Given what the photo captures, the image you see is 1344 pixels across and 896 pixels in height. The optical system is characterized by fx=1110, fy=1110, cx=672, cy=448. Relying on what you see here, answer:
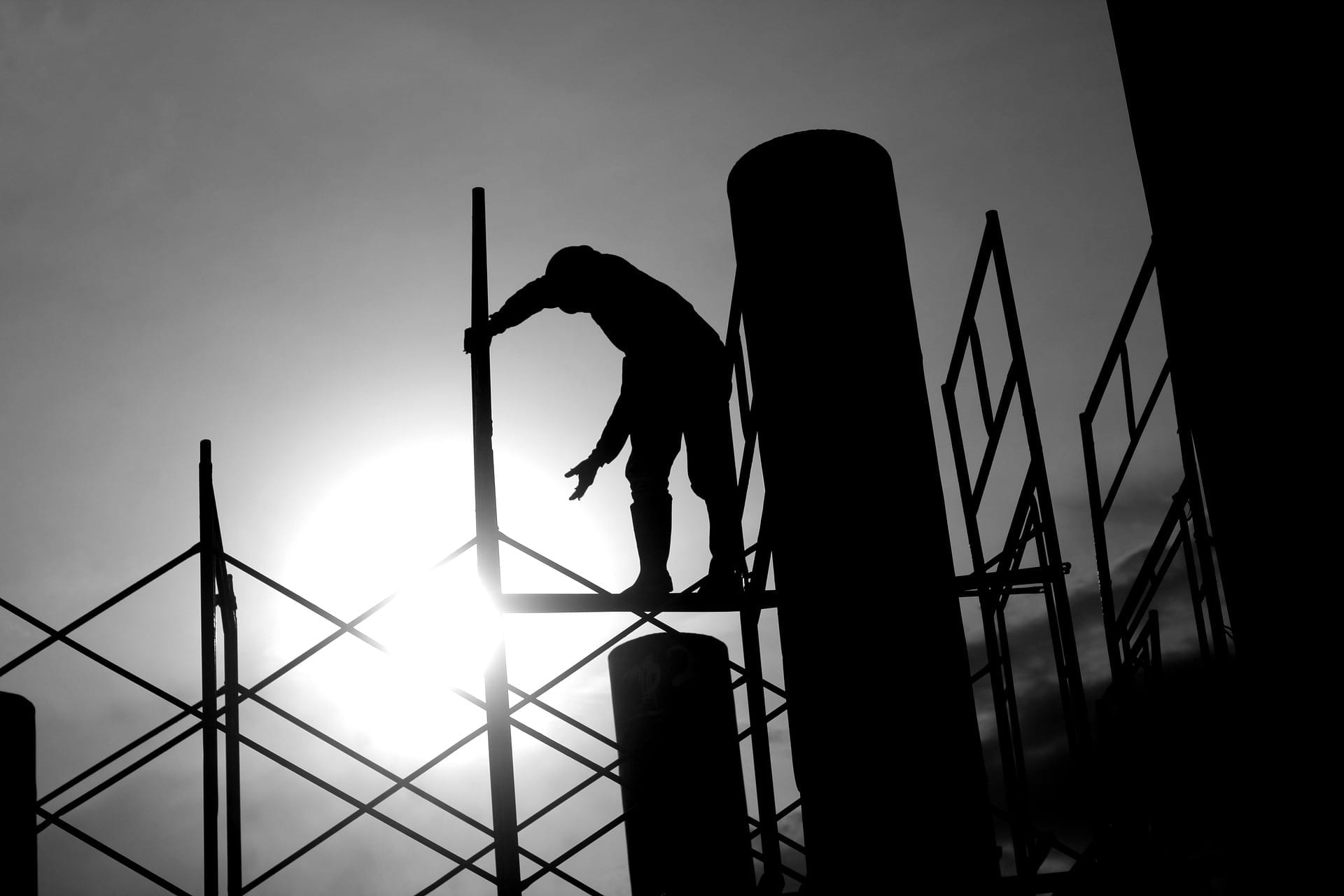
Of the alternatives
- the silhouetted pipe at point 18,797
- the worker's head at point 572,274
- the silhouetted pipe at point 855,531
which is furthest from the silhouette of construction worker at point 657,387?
the silhouetted pipe at point 18,797

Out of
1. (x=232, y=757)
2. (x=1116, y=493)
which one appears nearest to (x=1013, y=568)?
(x=1116, y=493)

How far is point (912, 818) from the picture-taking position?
3.06 meters

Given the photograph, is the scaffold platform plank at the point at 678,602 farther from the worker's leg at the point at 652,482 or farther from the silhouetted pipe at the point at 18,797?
the silhouetted pipe at the point at 18,797

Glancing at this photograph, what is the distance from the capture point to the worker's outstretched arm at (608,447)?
5.76 metres

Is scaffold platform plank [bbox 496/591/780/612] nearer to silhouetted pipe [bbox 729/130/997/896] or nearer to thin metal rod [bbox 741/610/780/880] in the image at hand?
thin metal rod [bbox 741/610/780/880]

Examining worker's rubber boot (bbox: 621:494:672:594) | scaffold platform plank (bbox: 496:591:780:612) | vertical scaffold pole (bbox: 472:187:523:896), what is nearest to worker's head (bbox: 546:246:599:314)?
vertical scaffold pole (bbox: 472:187:523:896)

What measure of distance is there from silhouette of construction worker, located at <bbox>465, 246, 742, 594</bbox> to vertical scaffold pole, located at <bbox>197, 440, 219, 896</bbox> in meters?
2.31

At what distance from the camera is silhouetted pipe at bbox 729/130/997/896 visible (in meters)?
3.10

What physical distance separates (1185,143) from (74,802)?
6.38 metres

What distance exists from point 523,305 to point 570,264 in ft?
1.12

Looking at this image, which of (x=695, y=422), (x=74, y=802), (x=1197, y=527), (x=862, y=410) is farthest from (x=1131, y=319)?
(x=74, y=802)

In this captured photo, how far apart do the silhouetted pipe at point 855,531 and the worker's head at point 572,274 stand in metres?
2.12

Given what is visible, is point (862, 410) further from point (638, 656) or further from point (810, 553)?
point (638, 656)

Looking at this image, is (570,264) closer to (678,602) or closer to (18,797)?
(678,602)
